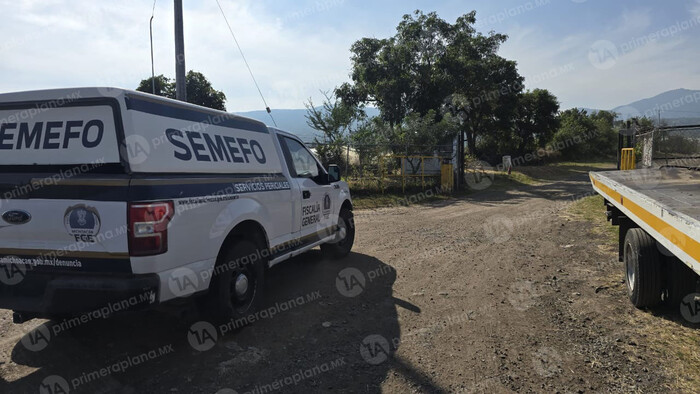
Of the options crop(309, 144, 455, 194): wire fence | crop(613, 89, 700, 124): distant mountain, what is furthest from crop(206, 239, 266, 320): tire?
crop(613, 89, 700, 124): distant mountain

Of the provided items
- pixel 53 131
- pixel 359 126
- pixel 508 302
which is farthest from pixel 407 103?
pixel 53 131

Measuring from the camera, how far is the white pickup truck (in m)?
2.98

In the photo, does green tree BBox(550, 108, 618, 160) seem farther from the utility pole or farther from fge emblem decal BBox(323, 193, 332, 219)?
fge emblem decal BBox(323, 193, 332, 219)

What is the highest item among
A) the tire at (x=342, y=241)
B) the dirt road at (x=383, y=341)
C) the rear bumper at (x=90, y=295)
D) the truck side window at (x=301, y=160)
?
the truck side window at (x=301, y=160)

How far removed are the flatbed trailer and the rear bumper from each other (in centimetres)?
361

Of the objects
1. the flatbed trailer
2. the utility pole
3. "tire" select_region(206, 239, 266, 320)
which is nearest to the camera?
the flatbed trailer

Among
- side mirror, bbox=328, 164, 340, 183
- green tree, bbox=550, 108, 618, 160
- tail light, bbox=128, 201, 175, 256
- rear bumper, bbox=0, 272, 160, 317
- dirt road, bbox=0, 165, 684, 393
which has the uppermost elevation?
green tree, bbox=550, 108, 618, 160

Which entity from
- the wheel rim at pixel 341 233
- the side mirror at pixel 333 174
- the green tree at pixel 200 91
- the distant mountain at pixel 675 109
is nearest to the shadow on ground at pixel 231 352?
the wheel rim at pixel 341 233

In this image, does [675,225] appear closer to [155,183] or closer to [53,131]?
[155,183]

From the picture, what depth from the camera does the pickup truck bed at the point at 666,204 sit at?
2.62 metres

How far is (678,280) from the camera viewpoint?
13.1 feet

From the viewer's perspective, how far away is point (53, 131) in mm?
3240

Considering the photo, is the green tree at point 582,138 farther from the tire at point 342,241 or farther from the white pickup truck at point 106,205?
the white pickup truck at point 106,205

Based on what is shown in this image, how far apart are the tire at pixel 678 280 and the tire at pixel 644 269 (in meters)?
0.08
